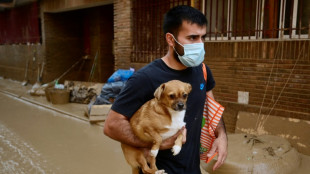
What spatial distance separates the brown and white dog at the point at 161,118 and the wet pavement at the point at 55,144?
282 centimetres

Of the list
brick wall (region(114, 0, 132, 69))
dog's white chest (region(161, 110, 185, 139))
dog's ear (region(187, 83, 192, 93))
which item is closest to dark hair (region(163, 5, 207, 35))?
dog's ear (region(187, 83, 192, 93))

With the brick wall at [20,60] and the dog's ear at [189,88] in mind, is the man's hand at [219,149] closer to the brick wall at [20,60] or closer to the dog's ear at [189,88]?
the dog's ear at [189,88]

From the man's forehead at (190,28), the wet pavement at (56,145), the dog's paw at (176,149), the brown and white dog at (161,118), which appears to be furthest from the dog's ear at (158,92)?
the wet pavement at (56,145)

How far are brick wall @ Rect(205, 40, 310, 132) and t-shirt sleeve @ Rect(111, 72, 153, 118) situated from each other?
3508mm

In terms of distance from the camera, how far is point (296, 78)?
435 cm

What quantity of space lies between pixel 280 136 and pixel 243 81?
1149mm

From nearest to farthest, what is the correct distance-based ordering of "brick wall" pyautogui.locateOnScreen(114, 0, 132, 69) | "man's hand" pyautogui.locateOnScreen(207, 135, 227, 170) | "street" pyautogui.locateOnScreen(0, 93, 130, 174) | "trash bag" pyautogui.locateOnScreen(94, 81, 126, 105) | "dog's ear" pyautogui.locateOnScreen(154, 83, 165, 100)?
"dog's ear" pyautogui.locateOnScreen(154, 83, 165, 100) → "man's hand" pyautogui.locateOnScreen(207, 135, 227, 170) → "street" pyautogui.locateOnScreen(0, 93, 130, 174) → "trash bag" pyautogui.locateOnScreen(94, 81, 126, 105) → "brick wall" pyautogui.locateOnScreen(114, 0, 132, 69)

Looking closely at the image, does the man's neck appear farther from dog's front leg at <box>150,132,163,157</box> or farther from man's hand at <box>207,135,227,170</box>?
man's hand at <box>207,135,227,170</box>

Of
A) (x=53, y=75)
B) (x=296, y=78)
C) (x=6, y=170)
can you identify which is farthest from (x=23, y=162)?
(x=53, y=75)

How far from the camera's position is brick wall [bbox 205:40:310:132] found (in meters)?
4.31

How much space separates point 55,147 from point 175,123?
A: 429 centimetres

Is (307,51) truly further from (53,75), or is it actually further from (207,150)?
(53,75)

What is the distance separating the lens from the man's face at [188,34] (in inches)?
69.8

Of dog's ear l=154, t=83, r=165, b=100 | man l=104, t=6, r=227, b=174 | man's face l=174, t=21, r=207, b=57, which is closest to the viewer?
dog's ear l=154, t=83, r=165, b=100
